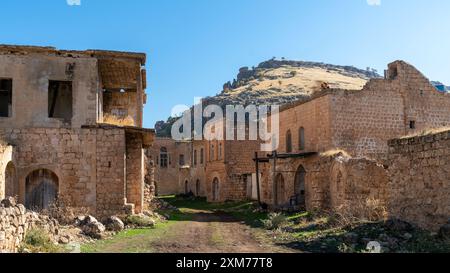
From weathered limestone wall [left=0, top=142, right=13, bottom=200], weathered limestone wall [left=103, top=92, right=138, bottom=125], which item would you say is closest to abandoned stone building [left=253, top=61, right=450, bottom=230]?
weathered limestone wall [left=103, top=92, right=138, bottom=125]

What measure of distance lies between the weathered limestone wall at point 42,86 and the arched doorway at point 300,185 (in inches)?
448

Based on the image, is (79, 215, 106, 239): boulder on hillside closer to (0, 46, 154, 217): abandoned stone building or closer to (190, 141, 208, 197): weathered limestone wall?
(0, 46, 154, 217): abandoned stone building

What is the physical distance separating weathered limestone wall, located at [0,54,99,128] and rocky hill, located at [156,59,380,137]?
12.1 meters

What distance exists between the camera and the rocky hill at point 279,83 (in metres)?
60.0

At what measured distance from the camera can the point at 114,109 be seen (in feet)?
78.0

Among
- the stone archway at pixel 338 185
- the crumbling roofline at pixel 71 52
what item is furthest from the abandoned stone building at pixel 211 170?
the stone archway at pixel 338 185

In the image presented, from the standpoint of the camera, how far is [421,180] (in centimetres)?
1220

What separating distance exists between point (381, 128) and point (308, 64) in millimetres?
84389

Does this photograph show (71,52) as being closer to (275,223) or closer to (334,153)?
(275,223)

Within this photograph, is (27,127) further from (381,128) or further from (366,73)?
(366,73)

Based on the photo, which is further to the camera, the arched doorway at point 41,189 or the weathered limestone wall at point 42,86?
the weathered limestone wall at point 42,86

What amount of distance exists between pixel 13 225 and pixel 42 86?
Result: 839 centimetres

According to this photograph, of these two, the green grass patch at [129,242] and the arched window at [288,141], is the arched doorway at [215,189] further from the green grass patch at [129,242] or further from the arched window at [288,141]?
the green grass patch at [129,242]

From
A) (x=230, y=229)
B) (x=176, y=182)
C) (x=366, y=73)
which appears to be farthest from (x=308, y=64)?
(x=230, y=229)
